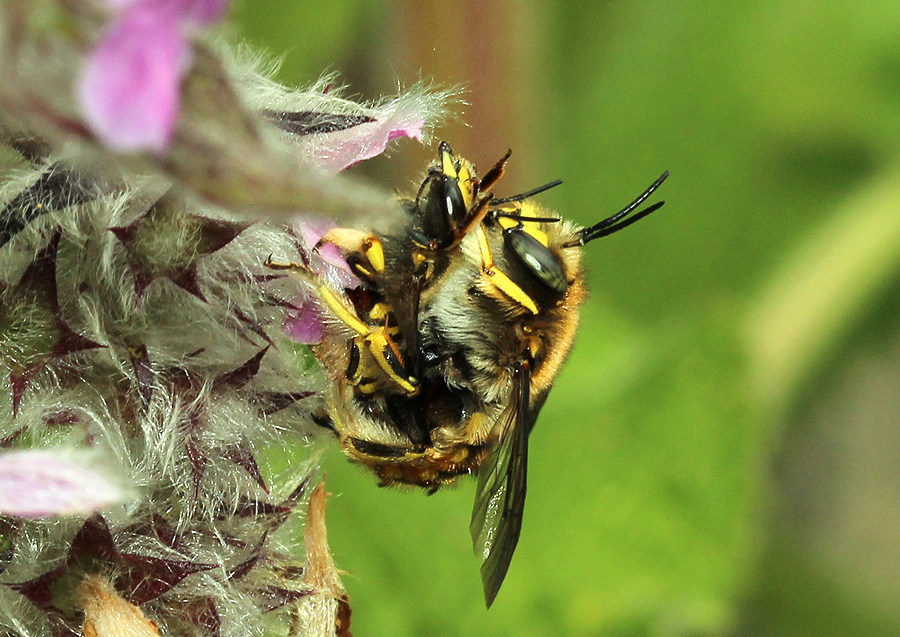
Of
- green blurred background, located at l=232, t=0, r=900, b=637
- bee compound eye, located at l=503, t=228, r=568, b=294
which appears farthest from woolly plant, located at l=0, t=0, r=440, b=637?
green blurred background, located at l=232, t=0, r=900, b=637

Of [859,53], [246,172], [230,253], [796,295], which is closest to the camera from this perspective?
[246,172]

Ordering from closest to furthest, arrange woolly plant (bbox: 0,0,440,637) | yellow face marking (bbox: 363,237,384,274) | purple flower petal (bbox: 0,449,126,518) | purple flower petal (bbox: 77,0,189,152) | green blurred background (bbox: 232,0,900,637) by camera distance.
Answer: purple flower petal (bbox: 77,0,189,152)
purple flower petal (bbox: 0,449,126,518)
woolly plant (bbox: 0,0,440,637)
yellow face marking (bbox: 363,237,384,274)
green blurred background (bbox: 232,0,900,637)

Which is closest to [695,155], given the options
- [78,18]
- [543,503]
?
[543,503]

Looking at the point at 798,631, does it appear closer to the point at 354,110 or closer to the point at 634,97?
the point at 634,97

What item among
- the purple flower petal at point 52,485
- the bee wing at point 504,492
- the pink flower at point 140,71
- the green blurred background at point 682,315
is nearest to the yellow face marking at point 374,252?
the bee wing at point 504,492

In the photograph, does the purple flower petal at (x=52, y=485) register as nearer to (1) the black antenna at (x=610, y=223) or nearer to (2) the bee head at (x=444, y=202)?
(2) the bee head at (x=444, y=202)

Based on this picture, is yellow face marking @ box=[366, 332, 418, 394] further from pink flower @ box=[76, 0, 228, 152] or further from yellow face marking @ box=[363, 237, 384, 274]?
pink flower @ box=[76, 0, 228, 152]

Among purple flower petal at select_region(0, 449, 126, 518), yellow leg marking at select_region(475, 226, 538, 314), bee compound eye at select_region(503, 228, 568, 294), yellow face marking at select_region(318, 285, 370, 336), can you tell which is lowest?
purple flower petal at select_region(0, 449, 126, 518)

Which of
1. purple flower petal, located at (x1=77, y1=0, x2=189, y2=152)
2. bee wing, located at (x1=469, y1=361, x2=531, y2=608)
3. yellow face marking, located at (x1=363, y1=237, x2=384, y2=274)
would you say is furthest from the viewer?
bee wing, located at (x1=469, y1=361, x2=531, y2=608)
